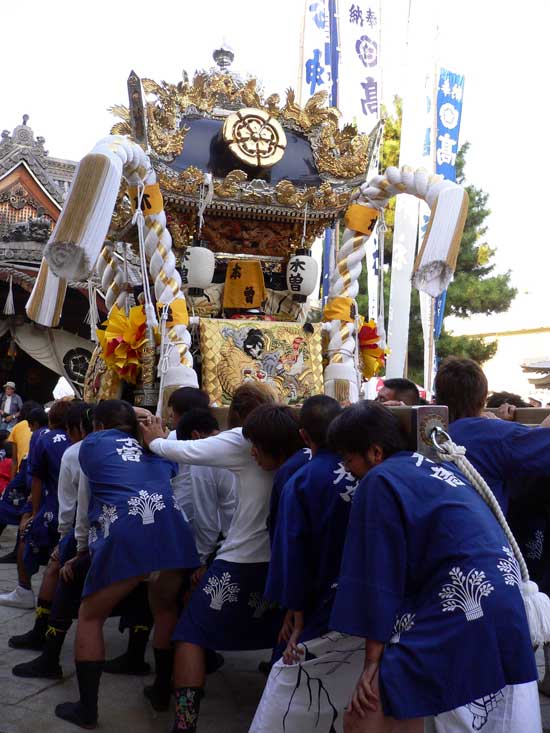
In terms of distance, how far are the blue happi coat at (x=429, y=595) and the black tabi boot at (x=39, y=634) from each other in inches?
96.4

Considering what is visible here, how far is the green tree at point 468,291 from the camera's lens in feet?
49.9

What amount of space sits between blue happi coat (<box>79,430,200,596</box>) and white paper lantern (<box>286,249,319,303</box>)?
13.4ft

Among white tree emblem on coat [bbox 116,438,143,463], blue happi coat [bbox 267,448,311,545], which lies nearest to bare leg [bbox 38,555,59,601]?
white tree emblem on coat [bbox 116,438,143,463]

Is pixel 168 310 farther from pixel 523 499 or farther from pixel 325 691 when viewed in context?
pixel 325 691

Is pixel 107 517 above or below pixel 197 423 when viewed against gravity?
below

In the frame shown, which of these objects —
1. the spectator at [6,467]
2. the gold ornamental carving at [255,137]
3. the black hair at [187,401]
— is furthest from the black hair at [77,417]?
the gold ornamental carving at [255,137]

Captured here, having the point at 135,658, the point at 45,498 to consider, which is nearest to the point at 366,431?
the point at 135,658

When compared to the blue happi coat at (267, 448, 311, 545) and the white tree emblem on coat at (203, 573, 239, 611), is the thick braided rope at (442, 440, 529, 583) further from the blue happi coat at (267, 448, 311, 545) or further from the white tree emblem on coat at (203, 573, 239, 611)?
the white tree emblem on coat at (203, 573, 239, 611)

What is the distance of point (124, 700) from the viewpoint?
3.15 m

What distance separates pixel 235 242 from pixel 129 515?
4.83 m

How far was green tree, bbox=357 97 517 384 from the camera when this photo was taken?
15.2m

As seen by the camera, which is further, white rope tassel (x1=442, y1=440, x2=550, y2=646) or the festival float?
the festival float

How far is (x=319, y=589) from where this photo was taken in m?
2.21

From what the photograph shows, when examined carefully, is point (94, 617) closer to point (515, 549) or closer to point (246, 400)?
point (246, 400)
